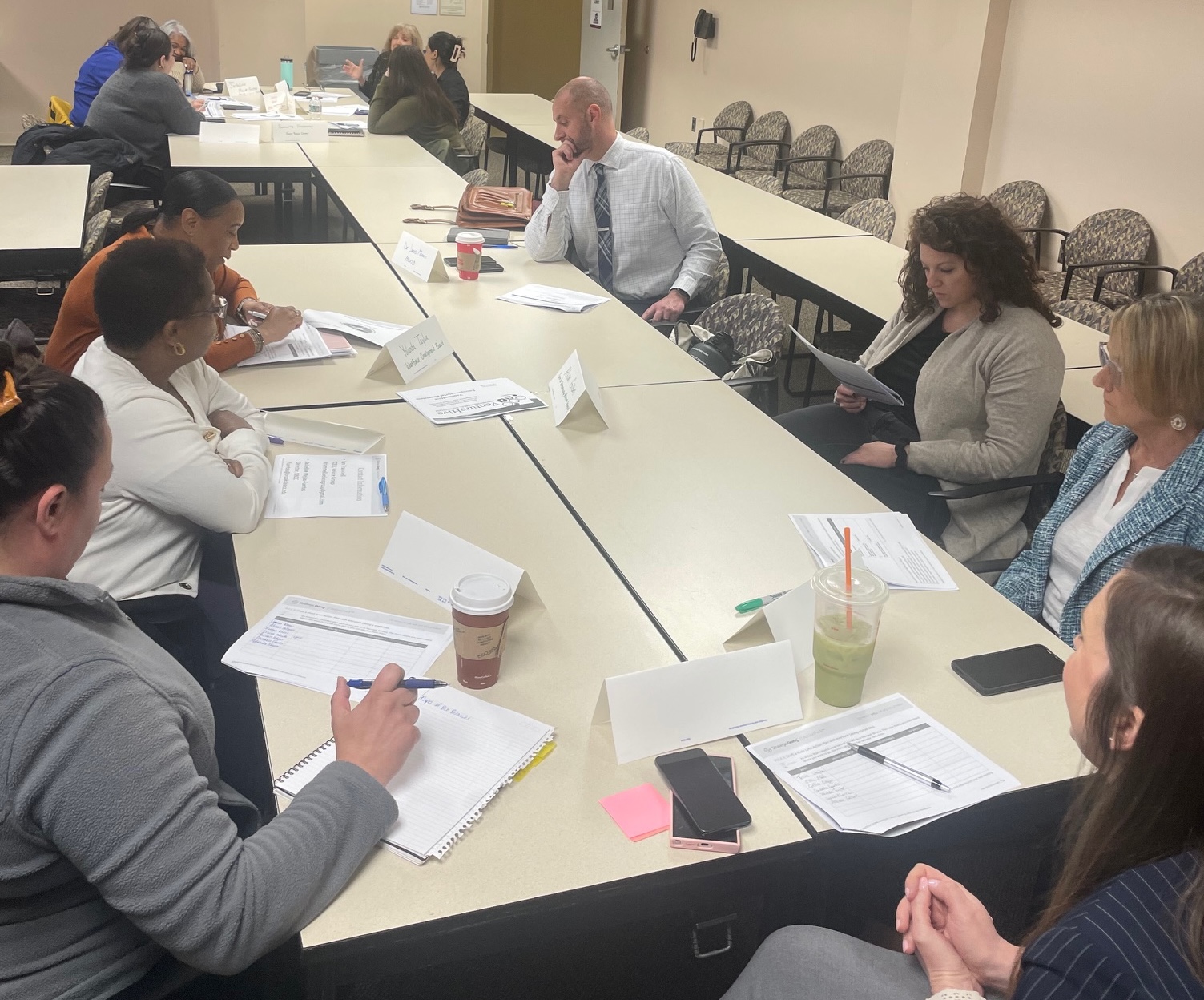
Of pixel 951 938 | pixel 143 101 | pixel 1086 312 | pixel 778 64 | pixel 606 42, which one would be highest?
pixel 606 42

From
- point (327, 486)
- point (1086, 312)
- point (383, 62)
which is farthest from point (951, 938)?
point (383, 62)

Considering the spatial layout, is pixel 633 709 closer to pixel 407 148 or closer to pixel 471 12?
pixel 407 148

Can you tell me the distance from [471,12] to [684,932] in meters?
9.39

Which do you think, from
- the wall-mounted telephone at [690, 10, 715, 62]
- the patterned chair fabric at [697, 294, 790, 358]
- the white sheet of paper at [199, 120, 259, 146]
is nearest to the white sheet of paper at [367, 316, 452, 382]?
the patterned chair fabric at [697, 294, 790, 358]

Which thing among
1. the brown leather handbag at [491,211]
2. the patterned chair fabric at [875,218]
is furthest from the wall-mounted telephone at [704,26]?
the brown leather handbag at [491,211]

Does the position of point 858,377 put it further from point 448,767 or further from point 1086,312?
point 1086,312

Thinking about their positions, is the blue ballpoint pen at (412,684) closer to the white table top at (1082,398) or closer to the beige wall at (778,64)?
the white table top at (1082,398)

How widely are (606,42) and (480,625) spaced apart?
352 inches

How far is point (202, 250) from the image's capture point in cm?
246

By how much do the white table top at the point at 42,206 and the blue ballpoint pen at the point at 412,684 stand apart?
273 centimetres

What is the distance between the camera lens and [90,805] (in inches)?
35.9

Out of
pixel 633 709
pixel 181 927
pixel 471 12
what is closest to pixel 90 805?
pixel 181 927

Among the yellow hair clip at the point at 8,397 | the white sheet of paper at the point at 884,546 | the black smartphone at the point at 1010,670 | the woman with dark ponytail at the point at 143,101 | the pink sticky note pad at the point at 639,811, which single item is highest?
the woman with dark ponytail at the point at 143,101

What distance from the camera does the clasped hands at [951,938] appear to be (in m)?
1.18
